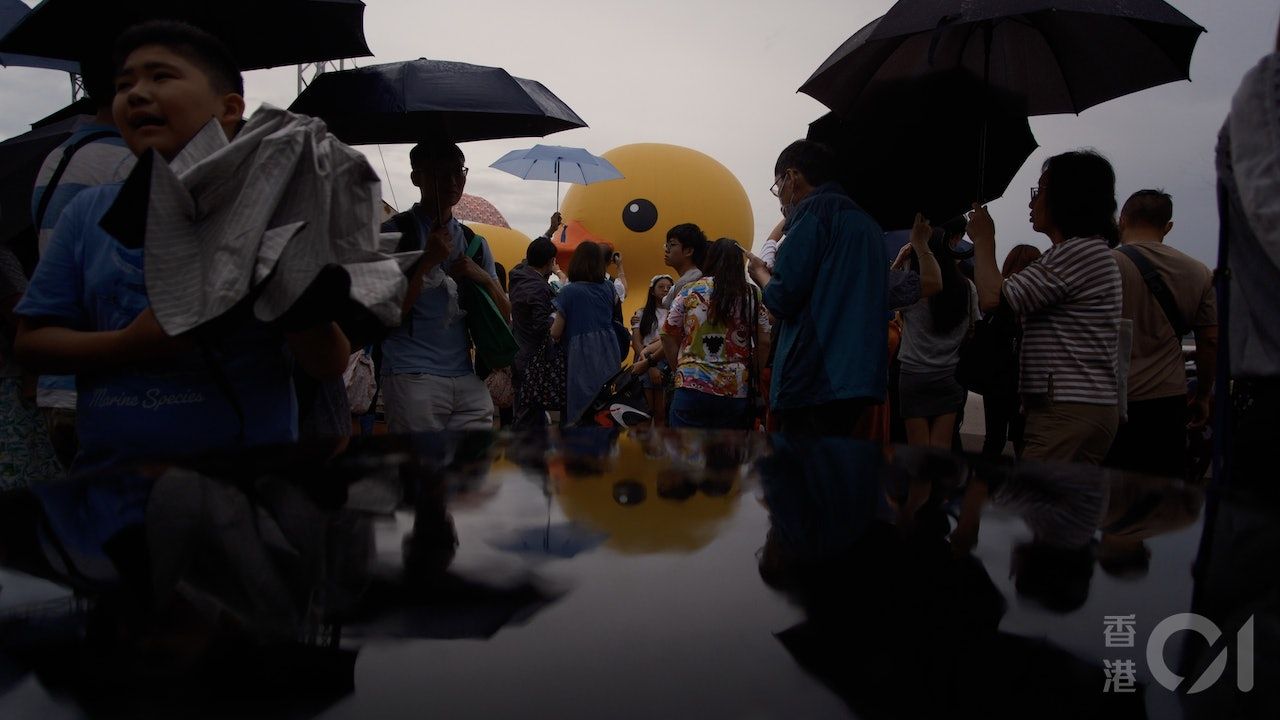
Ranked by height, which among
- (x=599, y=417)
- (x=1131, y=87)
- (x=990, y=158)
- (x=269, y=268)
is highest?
(x=1131, y=87)

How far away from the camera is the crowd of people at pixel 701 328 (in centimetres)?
147

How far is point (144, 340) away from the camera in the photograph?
1.35 m

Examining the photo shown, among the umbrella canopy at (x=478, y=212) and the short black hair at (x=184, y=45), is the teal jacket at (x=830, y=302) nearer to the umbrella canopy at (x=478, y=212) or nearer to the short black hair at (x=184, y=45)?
the short black hair at (x=184, y=45)

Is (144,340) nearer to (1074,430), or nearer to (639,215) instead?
(1074,430)

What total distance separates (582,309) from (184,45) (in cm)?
422

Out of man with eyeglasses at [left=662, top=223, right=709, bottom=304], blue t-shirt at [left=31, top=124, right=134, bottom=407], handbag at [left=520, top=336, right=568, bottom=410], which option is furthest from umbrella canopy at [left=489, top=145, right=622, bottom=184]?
blue t-shirt at [left=31, top=124, right=134, bottom=407]

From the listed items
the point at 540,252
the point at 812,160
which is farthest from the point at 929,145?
the point at 540,252

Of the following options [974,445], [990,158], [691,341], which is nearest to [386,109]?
[691,341]

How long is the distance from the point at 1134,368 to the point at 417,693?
3.78 meters

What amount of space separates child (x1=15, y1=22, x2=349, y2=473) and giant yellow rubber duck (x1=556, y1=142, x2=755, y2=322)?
9.95 m

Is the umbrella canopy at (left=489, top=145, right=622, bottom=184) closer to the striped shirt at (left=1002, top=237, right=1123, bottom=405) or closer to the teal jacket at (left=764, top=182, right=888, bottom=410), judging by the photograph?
the teal jacket at (left=764, top=182, right=888, bottom=410)

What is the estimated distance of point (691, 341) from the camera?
4527 mm

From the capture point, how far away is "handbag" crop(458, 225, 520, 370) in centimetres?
344

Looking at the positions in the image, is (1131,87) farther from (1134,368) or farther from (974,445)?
(974,445)
